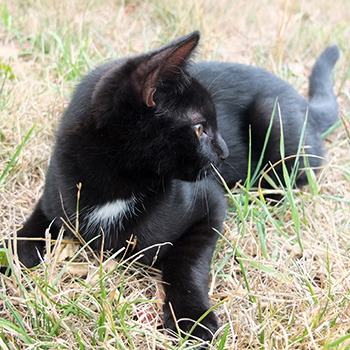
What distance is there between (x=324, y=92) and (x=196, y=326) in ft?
5.40

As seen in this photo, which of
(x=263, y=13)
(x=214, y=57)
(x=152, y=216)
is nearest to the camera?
(x=152, y=216)

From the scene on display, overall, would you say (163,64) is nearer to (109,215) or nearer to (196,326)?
(109,215)

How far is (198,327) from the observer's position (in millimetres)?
1327

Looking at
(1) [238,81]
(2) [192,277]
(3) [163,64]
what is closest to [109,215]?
(2) [192,277]

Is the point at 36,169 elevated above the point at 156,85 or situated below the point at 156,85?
below

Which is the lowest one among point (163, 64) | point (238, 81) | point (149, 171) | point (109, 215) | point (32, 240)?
point (32, 240)

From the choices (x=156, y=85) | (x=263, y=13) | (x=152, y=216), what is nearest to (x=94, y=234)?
(x=152, y=216)

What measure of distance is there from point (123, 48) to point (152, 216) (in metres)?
1.61

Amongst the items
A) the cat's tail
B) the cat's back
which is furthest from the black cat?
the cat's tail

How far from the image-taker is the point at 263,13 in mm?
3590

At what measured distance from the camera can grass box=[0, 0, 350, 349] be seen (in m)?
1.21

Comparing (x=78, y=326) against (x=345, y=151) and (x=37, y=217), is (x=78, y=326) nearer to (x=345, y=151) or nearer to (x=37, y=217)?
(x=37, y=217)

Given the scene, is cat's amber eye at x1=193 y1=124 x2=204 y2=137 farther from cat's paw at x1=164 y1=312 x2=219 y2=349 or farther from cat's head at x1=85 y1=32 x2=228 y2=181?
cat's paw at x1=164 y1=312 x2=219 y2=349

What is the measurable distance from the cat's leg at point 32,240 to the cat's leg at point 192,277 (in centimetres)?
47
